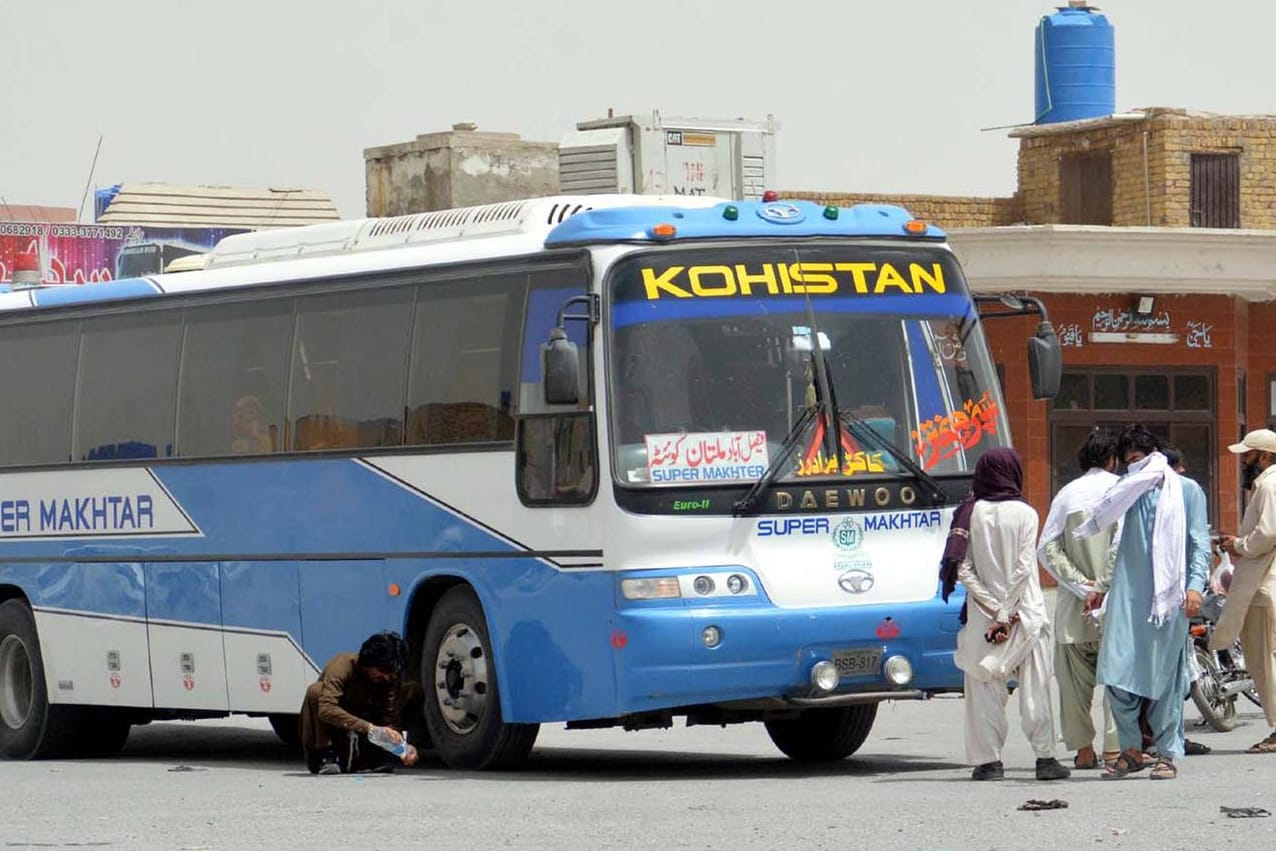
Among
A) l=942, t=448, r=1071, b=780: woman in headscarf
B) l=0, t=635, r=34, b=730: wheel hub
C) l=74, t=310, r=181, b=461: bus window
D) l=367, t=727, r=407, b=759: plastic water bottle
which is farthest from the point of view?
l=0, t=635, r=34, b=730: wheel hub

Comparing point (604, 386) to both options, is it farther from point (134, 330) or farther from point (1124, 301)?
point (1124, 301)

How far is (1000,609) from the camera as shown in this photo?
495 inches

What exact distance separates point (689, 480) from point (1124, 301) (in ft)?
64.3

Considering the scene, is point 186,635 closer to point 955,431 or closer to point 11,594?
point 11,594

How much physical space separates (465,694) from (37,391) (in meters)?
4.90

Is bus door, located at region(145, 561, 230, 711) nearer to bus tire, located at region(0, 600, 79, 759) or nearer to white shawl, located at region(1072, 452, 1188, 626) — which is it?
bus tire, located at region(0, 600, 79, 759)

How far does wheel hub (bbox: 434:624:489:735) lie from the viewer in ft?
47.3

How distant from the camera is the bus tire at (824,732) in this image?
15.3 metres

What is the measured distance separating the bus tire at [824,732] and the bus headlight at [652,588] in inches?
79.8

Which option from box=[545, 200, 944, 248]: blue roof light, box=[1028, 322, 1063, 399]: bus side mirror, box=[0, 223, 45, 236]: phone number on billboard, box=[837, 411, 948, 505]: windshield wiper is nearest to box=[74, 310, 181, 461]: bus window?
box=[545, 200, 944, 248]: blue roof light

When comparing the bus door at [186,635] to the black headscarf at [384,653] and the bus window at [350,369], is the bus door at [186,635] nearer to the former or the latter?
the bus window at [350,369]

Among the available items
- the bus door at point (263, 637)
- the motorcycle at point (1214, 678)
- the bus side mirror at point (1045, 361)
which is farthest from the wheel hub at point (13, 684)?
the motorcycle at point (1214, 678)

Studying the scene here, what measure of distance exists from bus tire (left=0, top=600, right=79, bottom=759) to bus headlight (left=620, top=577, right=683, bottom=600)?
6.03 meters

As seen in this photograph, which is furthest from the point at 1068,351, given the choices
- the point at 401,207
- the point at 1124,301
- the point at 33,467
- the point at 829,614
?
the point at 829,614
